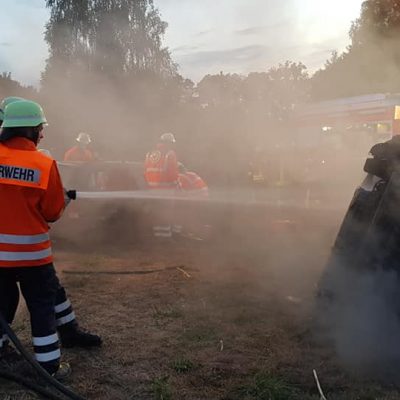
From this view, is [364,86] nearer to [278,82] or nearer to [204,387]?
[278,82]

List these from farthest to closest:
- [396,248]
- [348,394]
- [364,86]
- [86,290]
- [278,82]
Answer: [278,82]
[364,86]
[86,290]
[396,248]
[348,394]

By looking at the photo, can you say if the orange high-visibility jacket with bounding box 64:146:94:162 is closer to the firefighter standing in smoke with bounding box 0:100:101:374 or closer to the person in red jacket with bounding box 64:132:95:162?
the person in red jacket with bounding box 64:132:95:162

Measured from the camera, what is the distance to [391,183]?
2.97m

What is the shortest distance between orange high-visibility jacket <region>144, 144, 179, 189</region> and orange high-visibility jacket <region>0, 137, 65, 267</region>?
431cm

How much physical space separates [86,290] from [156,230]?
2.26 m

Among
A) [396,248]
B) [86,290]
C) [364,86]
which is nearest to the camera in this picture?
[396,248]

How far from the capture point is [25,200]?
2863 millimetres

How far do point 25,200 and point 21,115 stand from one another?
0.48 m

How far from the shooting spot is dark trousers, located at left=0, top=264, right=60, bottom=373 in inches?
114

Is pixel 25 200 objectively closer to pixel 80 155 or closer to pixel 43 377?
pixel 43 377

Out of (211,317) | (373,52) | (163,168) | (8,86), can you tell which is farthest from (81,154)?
→ (8,86)

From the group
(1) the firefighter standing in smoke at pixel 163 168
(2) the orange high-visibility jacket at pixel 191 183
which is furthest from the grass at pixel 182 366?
(2) the orange high-visibility jacket at pixel 191 183

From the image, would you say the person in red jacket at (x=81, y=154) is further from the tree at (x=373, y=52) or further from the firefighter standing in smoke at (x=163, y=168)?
the tree at (x=373, y=52)

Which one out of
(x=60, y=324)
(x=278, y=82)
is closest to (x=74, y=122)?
(x=278, y=82)
